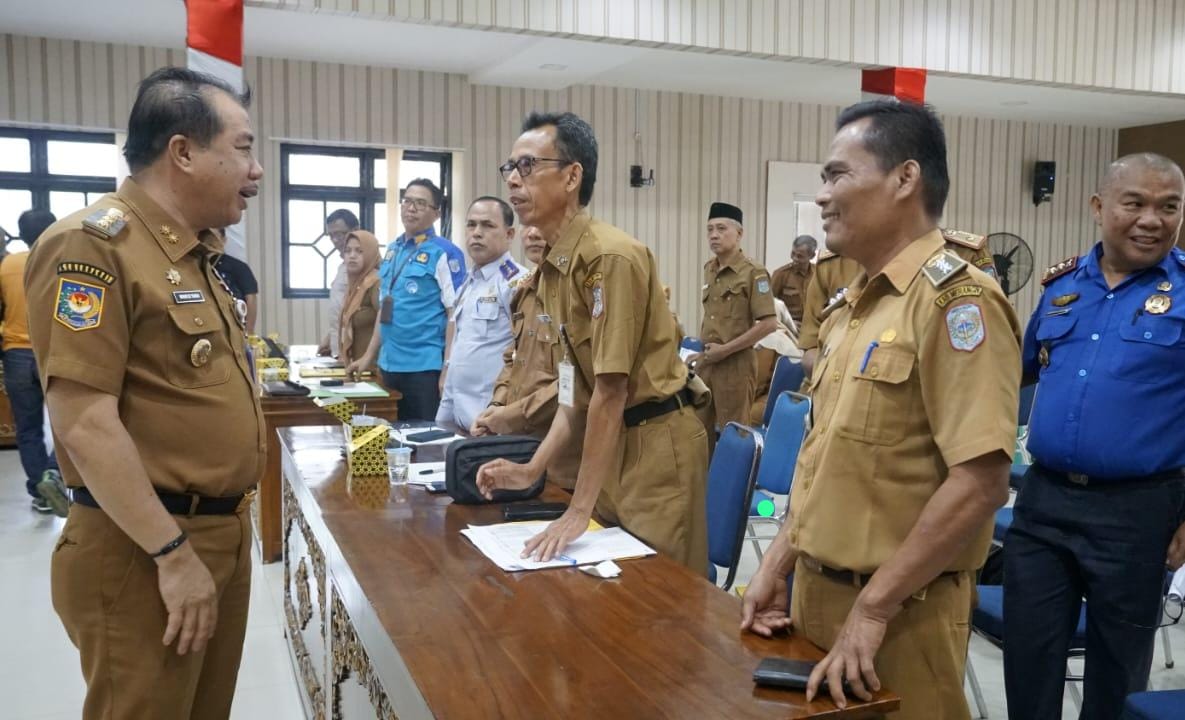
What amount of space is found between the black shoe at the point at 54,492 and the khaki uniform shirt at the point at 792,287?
530 cm

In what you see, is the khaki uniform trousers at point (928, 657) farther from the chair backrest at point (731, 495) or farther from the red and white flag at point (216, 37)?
the red and white flag at point (216, 37)

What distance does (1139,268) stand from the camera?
7.14ft

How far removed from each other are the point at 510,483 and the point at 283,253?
639 centimetres

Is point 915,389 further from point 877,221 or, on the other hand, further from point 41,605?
point 41,605

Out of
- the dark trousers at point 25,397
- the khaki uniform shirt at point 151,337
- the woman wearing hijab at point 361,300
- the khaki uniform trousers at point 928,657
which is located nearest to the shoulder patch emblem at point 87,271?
the khaki uniform shirt at point 151,337

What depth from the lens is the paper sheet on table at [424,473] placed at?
2303 millimetres

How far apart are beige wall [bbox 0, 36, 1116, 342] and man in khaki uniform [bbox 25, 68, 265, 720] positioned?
6395 millimetres

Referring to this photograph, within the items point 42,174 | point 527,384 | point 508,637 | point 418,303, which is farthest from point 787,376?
point 42,174

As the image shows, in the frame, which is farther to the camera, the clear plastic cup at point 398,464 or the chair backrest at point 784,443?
the chair backrest at point 784,443

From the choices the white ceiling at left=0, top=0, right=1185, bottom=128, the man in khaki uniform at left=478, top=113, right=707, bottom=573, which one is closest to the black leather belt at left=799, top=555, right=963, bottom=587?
the man in khaki uniform at left=478, top=113, right=707, bottom=573

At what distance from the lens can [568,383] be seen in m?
1.97

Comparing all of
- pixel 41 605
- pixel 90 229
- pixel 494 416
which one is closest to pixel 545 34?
pixel 494 416

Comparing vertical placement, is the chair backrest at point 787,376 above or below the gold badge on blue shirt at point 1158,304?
below

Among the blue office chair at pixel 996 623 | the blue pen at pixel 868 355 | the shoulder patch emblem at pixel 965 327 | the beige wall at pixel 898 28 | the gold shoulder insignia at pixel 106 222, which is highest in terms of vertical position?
the beige wall at pixel 898 28
